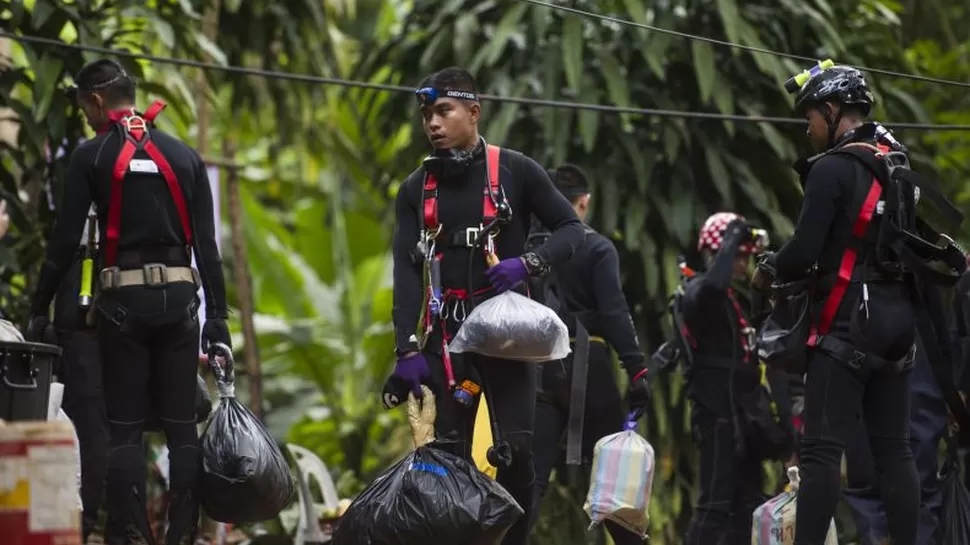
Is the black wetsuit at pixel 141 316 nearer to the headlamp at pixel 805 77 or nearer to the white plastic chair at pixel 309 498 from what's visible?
the white plastic chair at pixel 309 498

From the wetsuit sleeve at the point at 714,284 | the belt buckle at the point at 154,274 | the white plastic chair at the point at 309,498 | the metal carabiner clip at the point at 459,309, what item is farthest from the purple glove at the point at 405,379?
the white plastic chair at the point at 309,498

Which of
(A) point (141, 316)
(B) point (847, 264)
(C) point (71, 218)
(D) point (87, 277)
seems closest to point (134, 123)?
(C) point (71, 218)

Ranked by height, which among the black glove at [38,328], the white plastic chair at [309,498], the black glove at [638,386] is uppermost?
the black glove at [38,328]

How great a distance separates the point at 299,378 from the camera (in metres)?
23.5

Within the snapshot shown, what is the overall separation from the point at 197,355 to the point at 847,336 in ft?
10.2

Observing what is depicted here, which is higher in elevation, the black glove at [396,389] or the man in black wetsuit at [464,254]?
the man in black wetsuit at [464,254]

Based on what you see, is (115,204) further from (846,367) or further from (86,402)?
(846,367)

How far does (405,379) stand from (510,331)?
0.51 metres

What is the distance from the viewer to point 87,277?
29.3ft

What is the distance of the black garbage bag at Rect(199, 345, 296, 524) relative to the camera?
29.3ft

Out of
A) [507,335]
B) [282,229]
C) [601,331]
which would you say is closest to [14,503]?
[507,335]

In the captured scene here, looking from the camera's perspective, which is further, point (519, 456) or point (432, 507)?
point (519, 456)

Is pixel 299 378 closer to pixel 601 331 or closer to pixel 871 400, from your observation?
pixel 601 331

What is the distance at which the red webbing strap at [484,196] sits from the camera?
8492mm
